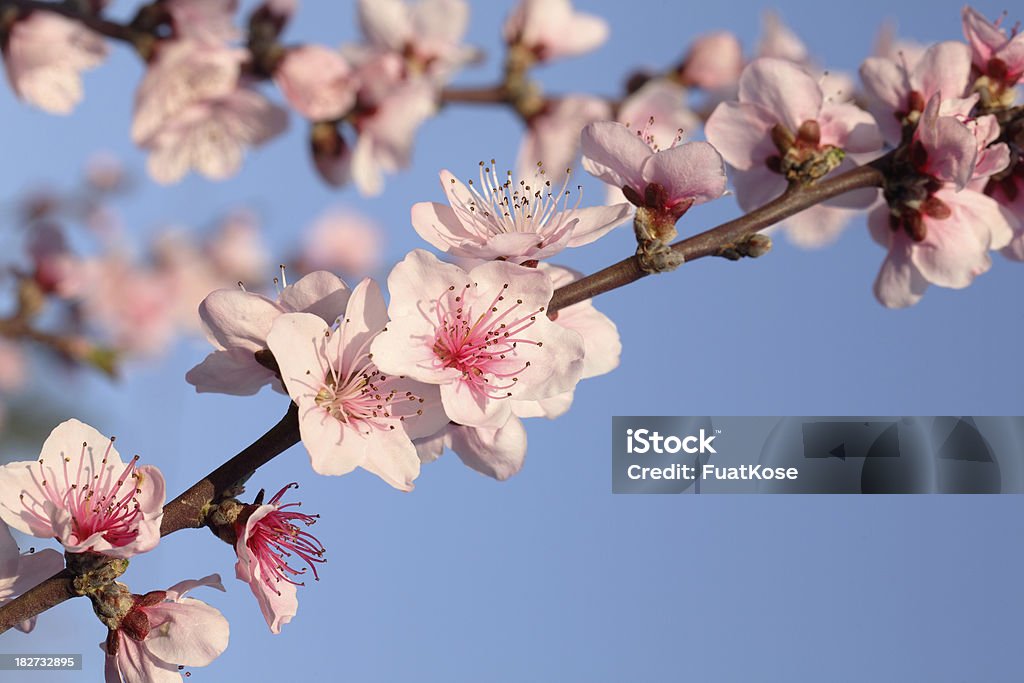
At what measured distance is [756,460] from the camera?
4.45ft

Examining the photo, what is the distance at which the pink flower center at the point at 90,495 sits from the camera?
2.57 feet

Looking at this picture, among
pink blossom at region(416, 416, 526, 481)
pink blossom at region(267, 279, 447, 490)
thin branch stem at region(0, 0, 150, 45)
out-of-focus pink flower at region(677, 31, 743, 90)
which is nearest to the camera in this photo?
pink blossom at region(267, 279, 447, 490)

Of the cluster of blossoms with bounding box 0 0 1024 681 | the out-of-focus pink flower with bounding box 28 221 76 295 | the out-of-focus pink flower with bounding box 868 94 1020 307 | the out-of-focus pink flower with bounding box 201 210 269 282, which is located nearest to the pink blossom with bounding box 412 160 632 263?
the cluster of blossoms with bounding box 0 0 1024 681

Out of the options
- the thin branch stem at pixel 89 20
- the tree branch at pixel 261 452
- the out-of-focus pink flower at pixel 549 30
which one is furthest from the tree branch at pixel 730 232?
the thin branch stem at pixel 89 20

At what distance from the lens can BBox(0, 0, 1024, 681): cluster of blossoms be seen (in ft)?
2.54

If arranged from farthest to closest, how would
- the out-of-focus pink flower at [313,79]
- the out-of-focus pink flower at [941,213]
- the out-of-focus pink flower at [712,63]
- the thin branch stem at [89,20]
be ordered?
the out-of-focus pink flower at [712,63]
the out-of-focus pink flower at [313,79]
the thin branch stem at [89,20]
the out-of-focus pink flower at [941,213]

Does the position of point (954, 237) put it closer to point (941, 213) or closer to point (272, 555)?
point (941, 213)

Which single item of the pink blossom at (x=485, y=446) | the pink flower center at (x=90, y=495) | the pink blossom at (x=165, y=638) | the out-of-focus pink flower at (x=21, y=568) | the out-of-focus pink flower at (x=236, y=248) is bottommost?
the pink blossom at (x=165, y=638)

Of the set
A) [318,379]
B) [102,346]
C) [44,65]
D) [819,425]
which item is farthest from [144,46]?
[819,425]

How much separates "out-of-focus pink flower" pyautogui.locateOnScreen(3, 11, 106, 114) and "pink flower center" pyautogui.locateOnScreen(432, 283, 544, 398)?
926mm

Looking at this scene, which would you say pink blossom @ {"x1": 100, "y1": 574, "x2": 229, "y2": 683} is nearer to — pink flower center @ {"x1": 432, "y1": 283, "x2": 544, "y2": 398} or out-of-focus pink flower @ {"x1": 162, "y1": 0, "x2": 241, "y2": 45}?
pink flower center @ {"x1": 432, "y1": 283, "x2": 544, "y2": 398}

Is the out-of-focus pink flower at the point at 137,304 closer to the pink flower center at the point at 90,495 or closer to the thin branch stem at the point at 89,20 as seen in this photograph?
the thin branch stem at the point at 89,20

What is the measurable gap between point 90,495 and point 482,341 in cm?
33

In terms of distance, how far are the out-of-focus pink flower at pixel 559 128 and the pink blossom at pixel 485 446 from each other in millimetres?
786
